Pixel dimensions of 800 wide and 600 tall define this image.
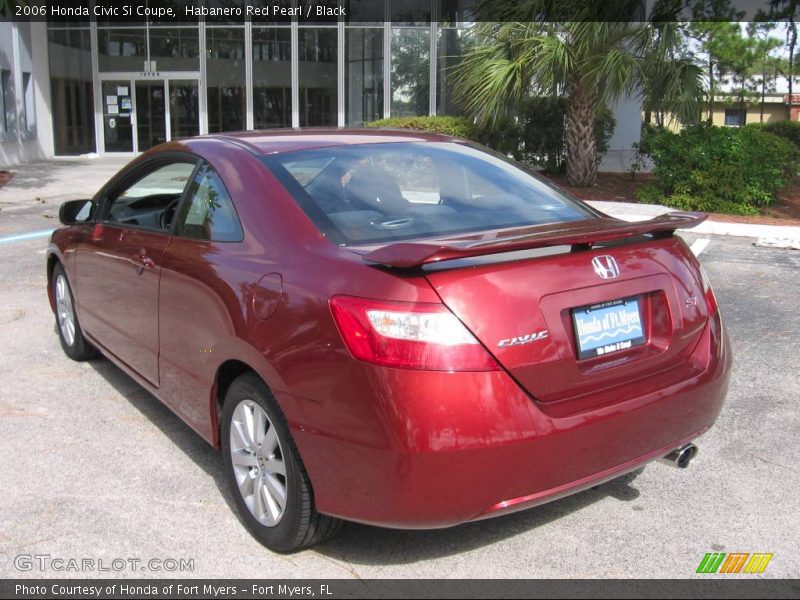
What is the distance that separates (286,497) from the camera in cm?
292

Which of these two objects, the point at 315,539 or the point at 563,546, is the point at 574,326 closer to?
the point at 563,546

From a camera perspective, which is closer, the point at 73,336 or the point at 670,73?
the point at 73,336

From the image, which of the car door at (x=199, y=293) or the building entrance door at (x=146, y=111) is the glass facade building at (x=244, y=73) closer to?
the building entrance door at (x=146, y=111)

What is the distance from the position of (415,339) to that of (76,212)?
132 inches

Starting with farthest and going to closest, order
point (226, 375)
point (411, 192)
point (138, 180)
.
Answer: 1. point (138, 180)
2. point (411, 192)
3. point (226, 375)

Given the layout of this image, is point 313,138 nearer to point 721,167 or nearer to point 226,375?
point 226,375

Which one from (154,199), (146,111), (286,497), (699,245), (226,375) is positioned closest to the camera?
(286,497)

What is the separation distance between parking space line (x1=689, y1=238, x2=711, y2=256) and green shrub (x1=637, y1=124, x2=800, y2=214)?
295 centimetres

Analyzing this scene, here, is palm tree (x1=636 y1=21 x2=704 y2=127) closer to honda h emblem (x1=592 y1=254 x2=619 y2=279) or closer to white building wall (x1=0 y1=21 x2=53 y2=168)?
honda h emblem (x1=592 y1=254 x2=619 y2=279)

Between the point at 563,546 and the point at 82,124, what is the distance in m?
25.0

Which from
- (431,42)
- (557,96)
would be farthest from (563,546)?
(431,42)

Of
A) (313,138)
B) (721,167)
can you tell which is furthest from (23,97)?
(313,138)

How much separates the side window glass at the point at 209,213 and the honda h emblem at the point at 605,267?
1.44m

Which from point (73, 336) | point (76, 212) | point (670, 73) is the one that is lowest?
point (73, 336)
